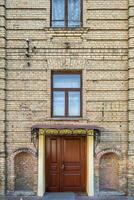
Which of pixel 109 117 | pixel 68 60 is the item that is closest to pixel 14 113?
pixel 68 60

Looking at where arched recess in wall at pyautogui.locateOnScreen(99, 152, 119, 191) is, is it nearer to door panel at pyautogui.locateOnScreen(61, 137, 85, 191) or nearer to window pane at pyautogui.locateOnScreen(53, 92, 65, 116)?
door panel at pyautogui.locateOnScreen(61, 137, 85, 191)

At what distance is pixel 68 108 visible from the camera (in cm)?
963

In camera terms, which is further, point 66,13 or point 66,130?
point 66,13

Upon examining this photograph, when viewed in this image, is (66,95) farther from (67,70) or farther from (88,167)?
(88,167)

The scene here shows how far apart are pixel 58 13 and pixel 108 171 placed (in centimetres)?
562

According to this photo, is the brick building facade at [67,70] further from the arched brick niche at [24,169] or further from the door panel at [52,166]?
the door panel at [52,166]

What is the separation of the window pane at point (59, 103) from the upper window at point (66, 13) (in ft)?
7.84

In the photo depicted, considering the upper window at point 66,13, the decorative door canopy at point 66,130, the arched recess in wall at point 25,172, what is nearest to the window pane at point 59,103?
the decorative door canopy at point 66,130

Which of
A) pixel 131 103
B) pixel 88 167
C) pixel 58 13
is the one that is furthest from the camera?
pixel 58 13

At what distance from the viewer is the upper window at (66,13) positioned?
9703 millimetres

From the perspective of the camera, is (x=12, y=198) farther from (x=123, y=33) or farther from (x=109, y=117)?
(x=123, y=33)

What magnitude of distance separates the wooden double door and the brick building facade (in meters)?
0.50

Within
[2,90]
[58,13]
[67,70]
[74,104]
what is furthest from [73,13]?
[2,90]

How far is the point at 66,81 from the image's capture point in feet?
31.7
